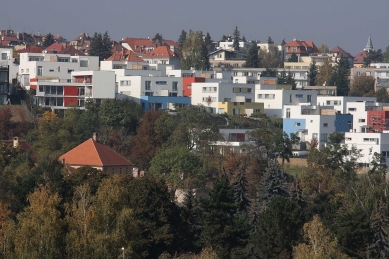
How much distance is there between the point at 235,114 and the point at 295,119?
4713mm

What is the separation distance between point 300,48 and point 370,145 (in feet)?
154

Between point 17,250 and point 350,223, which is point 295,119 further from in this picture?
point 17,250

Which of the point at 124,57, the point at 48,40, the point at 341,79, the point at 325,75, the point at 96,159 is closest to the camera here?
the point at 96,159

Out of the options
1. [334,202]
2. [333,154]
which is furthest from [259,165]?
[334,202]

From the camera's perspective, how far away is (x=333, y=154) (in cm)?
5291

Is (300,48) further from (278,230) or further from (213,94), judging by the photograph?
(278,230)

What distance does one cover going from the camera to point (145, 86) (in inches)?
2596

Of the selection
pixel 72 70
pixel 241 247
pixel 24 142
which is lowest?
pixel 241 247

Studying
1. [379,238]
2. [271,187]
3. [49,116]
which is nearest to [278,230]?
[379,238]

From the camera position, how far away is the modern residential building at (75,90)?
6172 cm

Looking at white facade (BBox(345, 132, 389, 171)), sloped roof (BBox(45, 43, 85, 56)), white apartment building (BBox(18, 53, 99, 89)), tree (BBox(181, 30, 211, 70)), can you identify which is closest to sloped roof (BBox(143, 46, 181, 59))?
tree (BBox(181, 30, 211, 70))

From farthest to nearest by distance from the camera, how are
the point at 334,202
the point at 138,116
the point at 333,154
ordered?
the point at 138,116, the point at 333,154, the point at 334,202

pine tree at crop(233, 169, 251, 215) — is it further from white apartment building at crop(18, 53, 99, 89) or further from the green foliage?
white apartment building at crop(18, 53, 99, 89)

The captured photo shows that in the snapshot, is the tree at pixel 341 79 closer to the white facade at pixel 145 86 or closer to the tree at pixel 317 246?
the white facade at pixel 145 86
